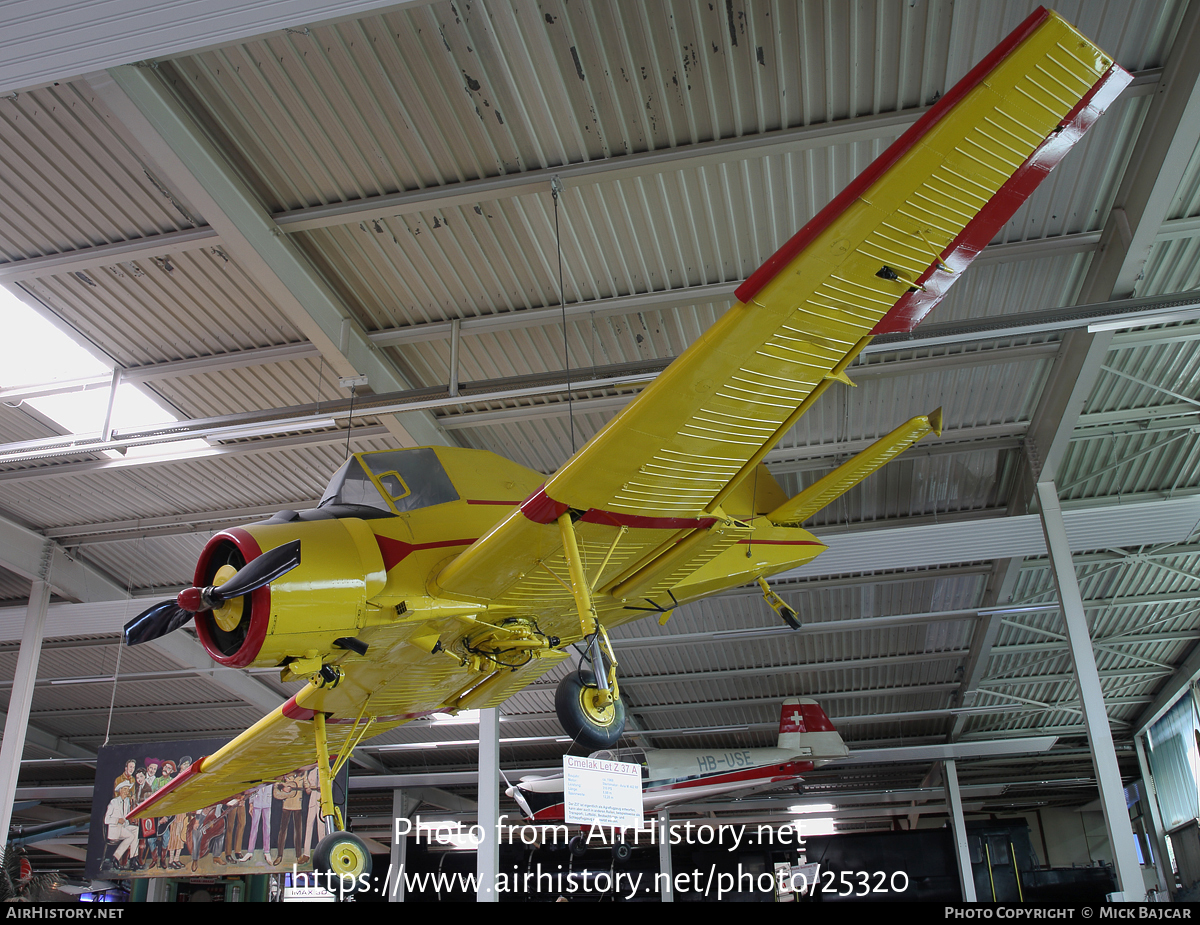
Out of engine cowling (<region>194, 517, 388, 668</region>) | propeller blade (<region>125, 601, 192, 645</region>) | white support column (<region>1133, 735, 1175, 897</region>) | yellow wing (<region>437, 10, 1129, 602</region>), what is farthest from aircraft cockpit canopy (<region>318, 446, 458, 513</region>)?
white support column (<region>1133, 735, 1175, 897</region>)

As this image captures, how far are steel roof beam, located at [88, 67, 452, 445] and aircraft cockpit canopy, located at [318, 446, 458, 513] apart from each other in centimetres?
277

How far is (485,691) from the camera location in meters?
6.82

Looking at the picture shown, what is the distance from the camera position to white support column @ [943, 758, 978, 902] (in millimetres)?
21641

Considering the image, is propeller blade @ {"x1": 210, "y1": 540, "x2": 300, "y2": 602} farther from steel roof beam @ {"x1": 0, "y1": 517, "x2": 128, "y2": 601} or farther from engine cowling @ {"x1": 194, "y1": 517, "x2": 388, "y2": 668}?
steel roof beam @ {"x1": 0, "y1": 517, "x2": 128, "y2": 601}

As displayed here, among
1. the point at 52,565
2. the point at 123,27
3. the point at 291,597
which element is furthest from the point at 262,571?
the point at 52,565

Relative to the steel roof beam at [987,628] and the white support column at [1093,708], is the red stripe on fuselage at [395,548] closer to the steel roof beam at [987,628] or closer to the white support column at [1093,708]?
the white support column at [1093,708]

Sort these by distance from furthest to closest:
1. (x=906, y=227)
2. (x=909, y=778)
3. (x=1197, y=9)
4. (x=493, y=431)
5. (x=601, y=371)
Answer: (x=909, y=778) < (x=493, y=431) < (x=601, y=371) < (x=1197, y=9) < (x=906, y=227)

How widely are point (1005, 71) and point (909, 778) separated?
101 feet

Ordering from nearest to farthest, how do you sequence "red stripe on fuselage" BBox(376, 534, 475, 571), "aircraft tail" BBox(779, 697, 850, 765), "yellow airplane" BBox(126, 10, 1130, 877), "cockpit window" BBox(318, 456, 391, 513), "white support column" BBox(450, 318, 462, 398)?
"yellow airplane" BBox(126, 10, 1130, 877), "red stripe on fuselage" BBox(376, 534, 475, 571), "cockpit window" BBox(318, 456, 391, 513), "white support column" BBox(450, 318, 462, 398), "aircraft tail" BBox(779, 697, 850, 765)

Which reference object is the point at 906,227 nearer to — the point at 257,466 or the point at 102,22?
the point at 102,22

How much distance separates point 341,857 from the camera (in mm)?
5277

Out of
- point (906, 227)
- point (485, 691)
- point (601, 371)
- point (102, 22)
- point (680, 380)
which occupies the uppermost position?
point (601, 371)

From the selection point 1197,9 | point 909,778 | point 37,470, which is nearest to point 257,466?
point 37,470

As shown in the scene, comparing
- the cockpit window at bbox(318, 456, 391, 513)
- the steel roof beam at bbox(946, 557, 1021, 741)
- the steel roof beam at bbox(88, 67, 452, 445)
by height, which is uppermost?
the steel roof beam at bbox(88, 67, 452, 445)
